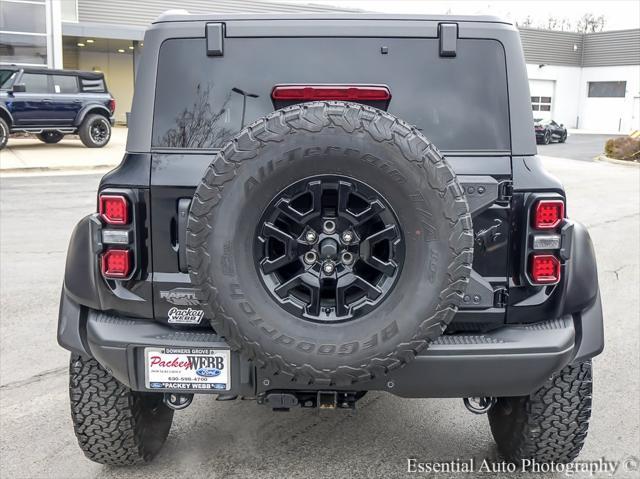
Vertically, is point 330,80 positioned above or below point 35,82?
above

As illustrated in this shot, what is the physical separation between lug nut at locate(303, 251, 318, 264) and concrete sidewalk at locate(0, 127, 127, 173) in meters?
14.0

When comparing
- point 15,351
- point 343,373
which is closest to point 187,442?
point 343,373

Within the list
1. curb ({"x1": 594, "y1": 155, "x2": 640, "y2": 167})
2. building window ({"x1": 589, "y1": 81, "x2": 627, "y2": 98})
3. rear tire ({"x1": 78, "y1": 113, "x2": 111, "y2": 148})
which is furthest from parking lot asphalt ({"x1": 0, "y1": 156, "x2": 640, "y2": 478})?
building window ({"x1": 589, "y1": 81, "x2": 627, "y2": 98})

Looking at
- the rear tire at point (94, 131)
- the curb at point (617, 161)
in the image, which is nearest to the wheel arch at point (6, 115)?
the rear tire at point (94, 131)

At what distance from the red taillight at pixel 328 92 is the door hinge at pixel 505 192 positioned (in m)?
0.58

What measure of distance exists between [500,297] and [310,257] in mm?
822

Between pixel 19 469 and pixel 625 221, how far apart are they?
952 cm

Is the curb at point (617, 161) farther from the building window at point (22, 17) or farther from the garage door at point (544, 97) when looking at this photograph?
the garage door at point (544, 97)

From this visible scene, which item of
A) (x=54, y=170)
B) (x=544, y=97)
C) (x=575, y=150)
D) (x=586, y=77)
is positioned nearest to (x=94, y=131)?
(x=54, y=170)

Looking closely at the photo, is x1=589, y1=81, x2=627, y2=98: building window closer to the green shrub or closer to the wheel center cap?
the green shrub

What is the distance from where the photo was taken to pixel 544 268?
8.71 ft

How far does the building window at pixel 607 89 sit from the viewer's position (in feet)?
149

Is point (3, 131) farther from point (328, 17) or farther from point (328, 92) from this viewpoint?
point (328, 92)

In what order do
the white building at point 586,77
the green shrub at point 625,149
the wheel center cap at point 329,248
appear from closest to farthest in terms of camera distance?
the wheel center cap at point 329,248
the green shrub at point 625,149
the white building at point 586,77
